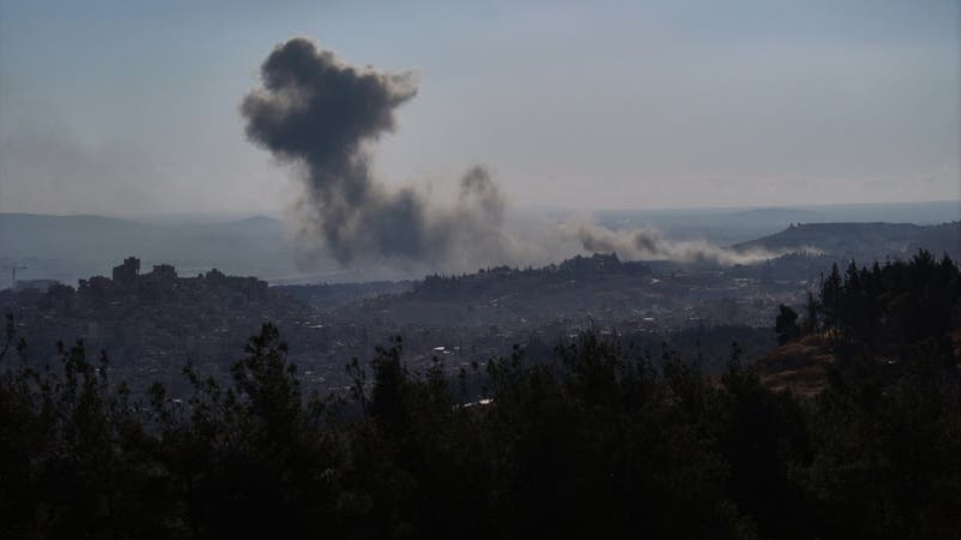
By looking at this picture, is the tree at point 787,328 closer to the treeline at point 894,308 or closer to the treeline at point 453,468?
the treeline at point 894,308

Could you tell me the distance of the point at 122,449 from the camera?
3180cm

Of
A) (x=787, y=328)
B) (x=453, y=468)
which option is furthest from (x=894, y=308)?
(x=453, y=468)

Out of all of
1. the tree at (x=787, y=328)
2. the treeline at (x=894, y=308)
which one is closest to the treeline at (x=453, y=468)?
the treeline at (x=894, y=308)

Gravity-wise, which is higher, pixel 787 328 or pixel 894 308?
pixel 894 308

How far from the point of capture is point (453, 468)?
34.7 m

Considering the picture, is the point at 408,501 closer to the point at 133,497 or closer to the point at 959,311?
the point at 133,497

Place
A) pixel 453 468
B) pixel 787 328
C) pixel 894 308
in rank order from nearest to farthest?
pixel 453 468 → pixel 894 308 → pixel 787 328

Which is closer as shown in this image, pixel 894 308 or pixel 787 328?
pixel 894 308

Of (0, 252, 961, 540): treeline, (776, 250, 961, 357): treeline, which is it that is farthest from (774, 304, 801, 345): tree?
(0, 252, 961, 540): treeline

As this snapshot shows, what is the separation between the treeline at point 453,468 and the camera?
29.1 metres

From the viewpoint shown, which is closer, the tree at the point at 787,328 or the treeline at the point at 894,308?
the treeline at the point at 894,308

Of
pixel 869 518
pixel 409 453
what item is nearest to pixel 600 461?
pixel 409 453

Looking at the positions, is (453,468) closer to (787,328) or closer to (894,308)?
(894,308)

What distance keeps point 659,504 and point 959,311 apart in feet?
288
